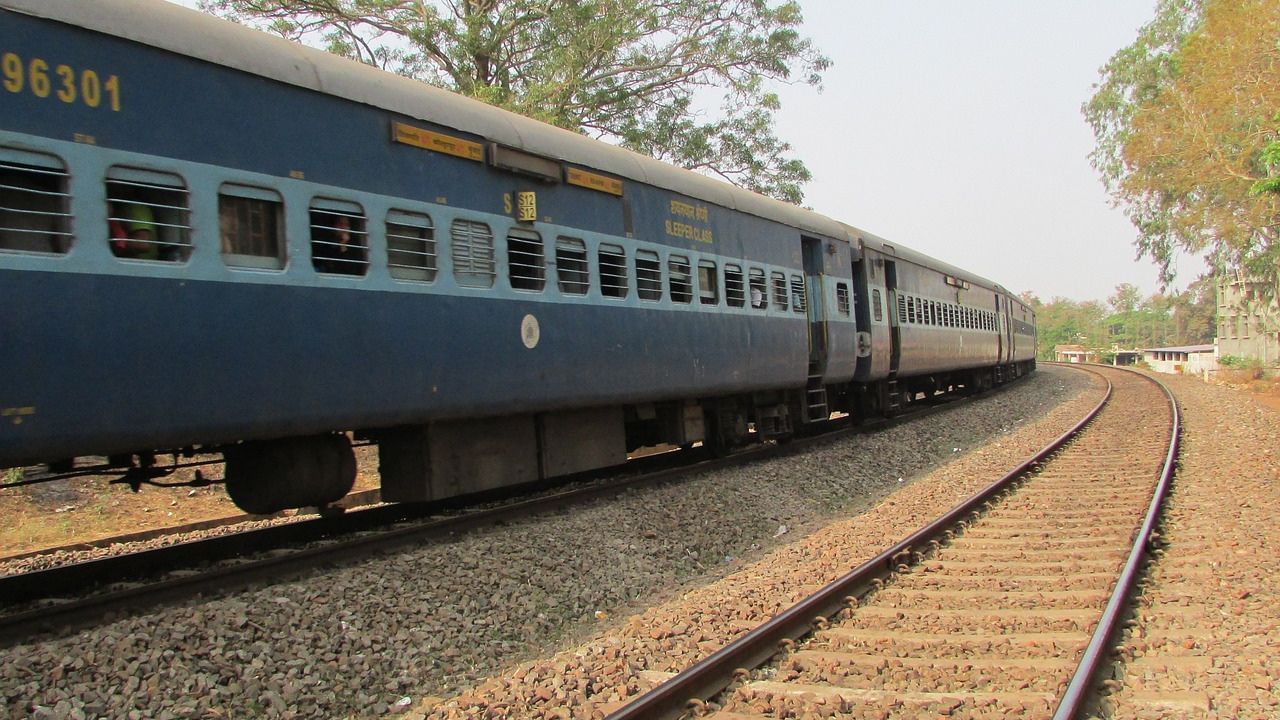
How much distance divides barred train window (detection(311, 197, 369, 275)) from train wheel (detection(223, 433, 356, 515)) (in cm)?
130

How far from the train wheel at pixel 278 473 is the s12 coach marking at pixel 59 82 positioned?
2441 millimetres

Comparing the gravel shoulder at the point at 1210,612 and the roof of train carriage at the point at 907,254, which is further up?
the roof of train carriage at the point at 907,254

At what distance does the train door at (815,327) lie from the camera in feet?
44.8

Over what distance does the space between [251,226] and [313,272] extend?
0.47m

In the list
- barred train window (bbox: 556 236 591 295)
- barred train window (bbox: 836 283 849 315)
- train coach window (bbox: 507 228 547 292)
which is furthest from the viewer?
barred train window (bbox: 836 283 849 315)

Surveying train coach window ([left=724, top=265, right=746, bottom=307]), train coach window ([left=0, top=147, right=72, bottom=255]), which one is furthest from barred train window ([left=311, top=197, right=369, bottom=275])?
train coach window ([left=724, top=265, right=746, bottom=307])

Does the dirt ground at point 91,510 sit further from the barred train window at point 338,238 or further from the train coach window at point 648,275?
the barred train window at point 338,238

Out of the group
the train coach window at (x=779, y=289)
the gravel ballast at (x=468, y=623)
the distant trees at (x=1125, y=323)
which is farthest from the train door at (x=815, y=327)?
the distant trees at (x=1125, y=323)

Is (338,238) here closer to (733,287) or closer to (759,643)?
(759,643)

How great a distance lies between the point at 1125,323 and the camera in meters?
148

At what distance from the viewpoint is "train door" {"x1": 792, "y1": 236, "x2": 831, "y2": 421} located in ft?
44.8

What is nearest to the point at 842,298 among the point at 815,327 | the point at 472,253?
the point at 815,327

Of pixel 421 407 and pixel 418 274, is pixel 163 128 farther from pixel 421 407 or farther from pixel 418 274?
pixel 421 407

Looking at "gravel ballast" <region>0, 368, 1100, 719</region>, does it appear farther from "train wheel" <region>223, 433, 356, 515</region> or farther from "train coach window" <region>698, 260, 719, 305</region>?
"train coach window" <region>698, 260, 719, 305</region>
